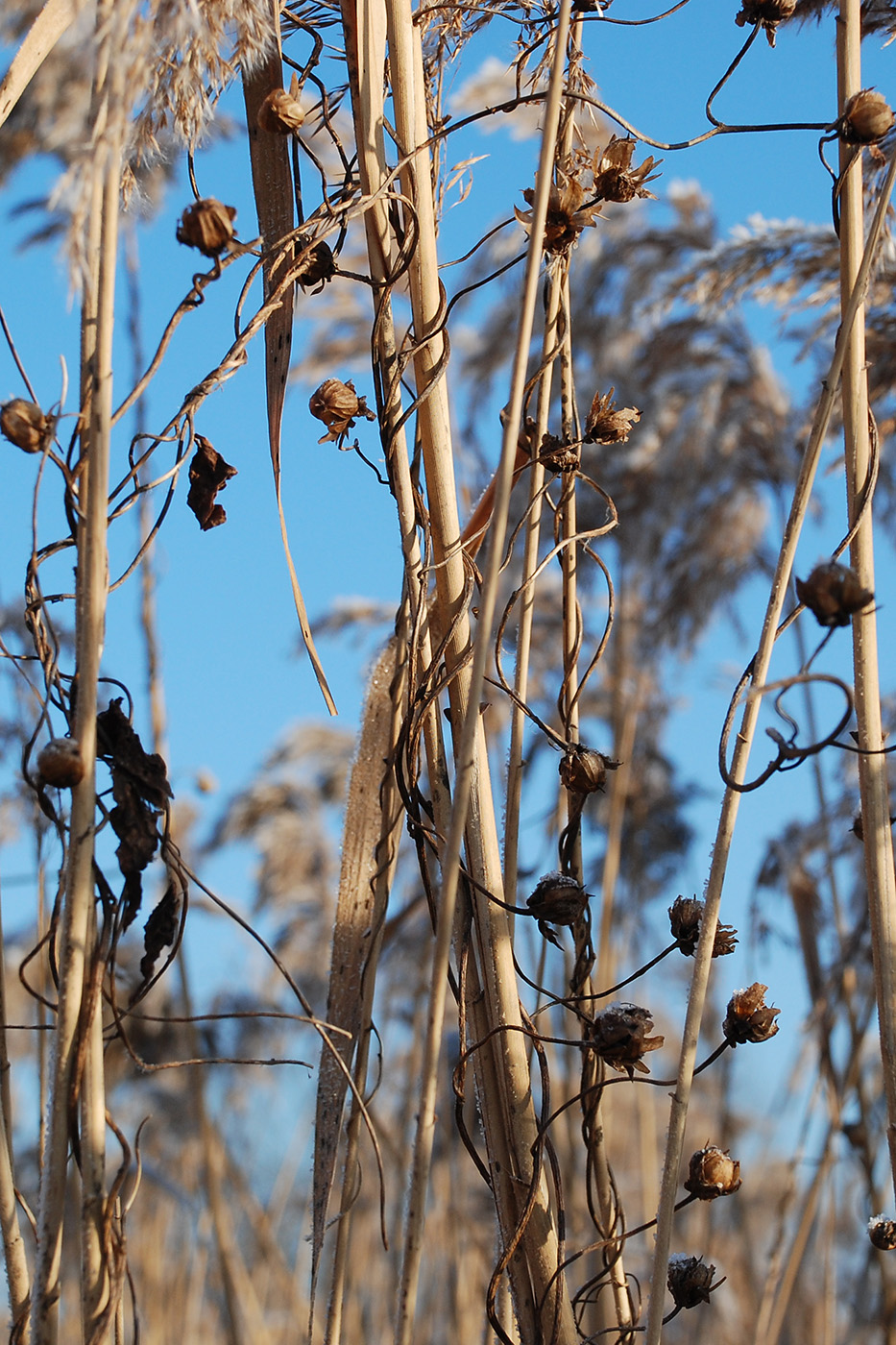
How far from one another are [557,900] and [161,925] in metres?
0.21

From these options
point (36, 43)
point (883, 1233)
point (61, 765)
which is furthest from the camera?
point (883, 1233)

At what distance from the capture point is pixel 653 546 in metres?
2.77

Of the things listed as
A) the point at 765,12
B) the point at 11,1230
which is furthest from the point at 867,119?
the point at 11,1230

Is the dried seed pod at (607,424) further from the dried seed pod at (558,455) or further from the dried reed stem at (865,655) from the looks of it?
the dried reed stem at (865,655)

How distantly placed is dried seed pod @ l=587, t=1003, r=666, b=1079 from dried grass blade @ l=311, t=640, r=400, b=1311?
13cm

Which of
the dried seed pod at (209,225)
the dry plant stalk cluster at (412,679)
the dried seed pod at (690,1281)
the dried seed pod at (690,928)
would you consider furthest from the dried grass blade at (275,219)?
the dried seed pod at (690,1281)

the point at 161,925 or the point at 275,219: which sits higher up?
the point at 275,219

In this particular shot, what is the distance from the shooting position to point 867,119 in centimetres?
61

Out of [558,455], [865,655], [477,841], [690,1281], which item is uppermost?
[558,455]

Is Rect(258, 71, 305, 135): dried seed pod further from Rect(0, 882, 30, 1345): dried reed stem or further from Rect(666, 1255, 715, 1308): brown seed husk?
Rect(666, 1255, 715, 1308): brown seed husk

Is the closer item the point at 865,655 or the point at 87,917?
the point at 87,917

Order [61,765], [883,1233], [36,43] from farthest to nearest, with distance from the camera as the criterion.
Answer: [883,1233], [36,43], [61,765]

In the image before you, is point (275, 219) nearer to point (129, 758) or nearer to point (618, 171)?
point (618, 171)

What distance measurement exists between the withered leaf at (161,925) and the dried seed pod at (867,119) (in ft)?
1.79
